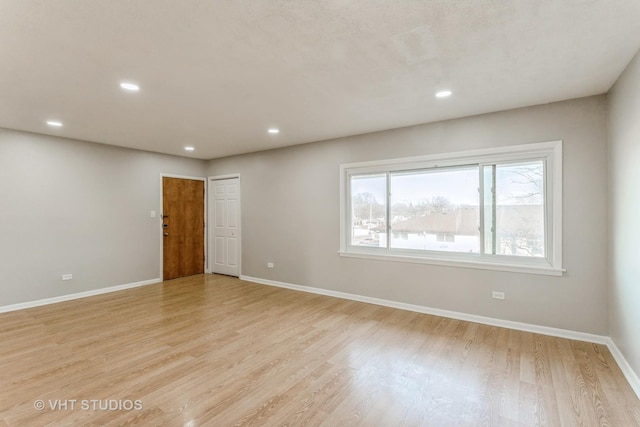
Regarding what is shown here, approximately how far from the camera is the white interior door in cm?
630

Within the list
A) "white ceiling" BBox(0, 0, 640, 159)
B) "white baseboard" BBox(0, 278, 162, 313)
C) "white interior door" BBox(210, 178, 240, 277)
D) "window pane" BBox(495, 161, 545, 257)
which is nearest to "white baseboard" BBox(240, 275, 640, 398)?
"window pane" BBox(495, 161, 545, 257)

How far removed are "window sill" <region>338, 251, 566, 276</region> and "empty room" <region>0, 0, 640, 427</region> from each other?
36 millimetres

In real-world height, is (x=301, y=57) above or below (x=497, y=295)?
above

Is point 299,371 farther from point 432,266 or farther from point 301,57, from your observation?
point 301,57

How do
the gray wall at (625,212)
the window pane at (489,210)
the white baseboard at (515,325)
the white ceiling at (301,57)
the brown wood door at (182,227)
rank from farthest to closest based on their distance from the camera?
the brown wood door at (182,227)
the window pane at (489,210)
the white baseboard at (515,325)
the gray wall at (625,212)
the white ceiling at (301,57)

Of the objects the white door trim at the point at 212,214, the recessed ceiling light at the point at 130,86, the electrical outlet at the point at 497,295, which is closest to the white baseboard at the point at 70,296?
the white door trim at the point at 212,214

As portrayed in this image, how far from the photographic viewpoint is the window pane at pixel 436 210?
12.7ft

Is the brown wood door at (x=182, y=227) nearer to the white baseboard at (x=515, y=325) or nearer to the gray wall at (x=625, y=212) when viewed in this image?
the white baseboard at (x=515, y=325)

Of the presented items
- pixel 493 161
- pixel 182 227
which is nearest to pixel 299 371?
pixel 493 161

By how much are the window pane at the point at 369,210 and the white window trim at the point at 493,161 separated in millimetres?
125

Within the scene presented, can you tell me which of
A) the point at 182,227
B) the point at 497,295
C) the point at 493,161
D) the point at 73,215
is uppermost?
the point at 493,161

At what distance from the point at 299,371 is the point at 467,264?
2.45m

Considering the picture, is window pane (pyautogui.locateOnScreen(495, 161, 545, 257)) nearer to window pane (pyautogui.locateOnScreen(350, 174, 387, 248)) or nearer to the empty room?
the empty room

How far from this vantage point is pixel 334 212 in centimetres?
491
